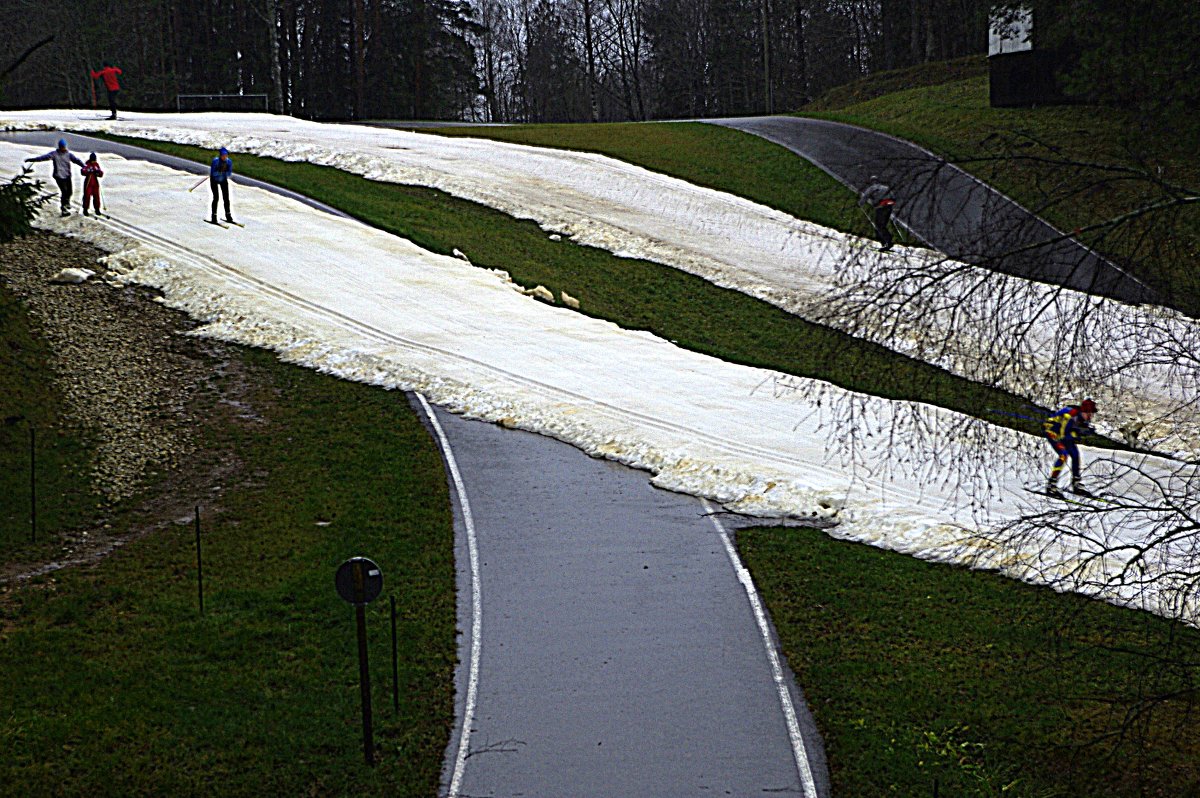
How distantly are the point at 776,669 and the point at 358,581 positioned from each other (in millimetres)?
4576

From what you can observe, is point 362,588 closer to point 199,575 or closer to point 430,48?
point 199,575

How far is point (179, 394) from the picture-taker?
20234 mm

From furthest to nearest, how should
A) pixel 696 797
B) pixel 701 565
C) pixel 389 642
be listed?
1. pixel 701 565
2. pixel 389 642
3. pixel 696 797

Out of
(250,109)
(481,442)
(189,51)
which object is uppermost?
(189,51)

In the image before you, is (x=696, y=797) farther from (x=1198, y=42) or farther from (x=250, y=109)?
(x=250, y=109)

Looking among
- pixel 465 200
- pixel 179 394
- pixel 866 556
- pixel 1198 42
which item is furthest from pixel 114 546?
pixel 465 200

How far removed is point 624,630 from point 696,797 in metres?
3.32

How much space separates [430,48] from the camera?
245 ft

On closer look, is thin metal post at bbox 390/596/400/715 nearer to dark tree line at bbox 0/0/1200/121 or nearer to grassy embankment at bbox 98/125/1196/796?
grassy embankment at bbox 98/125/1196/796

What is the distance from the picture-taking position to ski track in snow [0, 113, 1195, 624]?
16.5 metres

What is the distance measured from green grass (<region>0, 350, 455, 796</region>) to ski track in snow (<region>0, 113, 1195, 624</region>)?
15.3 ft

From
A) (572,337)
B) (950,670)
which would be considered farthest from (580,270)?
(950,670)

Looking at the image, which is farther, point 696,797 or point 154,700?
point 154,700

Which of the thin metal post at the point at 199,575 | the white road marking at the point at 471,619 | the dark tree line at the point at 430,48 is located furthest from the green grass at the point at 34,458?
the dark tree line at the point at 430,48
